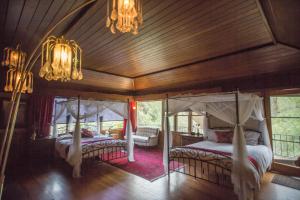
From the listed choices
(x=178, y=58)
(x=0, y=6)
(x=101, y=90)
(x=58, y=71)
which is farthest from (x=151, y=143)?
(x=0, y=6)

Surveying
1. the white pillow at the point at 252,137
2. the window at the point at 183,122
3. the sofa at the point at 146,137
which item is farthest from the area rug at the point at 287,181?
the sofa at the point at 146,137

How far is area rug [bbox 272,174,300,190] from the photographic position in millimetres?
3643

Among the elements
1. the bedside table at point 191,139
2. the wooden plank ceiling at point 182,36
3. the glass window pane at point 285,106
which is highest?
the wooden plank ceiling at point 182,36

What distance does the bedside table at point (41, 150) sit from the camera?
514 centimetres

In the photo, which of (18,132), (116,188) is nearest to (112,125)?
(18,132)

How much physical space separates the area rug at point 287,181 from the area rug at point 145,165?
7.76ft

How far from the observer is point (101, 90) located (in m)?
6.23

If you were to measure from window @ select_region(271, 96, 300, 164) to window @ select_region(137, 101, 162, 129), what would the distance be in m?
4.68

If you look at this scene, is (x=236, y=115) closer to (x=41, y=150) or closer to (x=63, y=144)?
(x=63, y=144)

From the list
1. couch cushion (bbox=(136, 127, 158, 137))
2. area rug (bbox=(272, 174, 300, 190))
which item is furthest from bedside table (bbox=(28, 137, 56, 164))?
area rug (bbox=(272, 174, 300, 190))

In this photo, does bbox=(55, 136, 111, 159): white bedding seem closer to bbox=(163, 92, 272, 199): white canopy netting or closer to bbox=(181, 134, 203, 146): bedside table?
bbox=(163, 92, 272, 199): white canopy netting

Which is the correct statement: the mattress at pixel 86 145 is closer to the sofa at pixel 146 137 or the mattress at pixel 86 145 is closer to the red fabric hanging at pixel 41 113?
the red fabric hanging at pixel 41 113

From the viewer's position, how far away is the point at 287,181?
3840 mm

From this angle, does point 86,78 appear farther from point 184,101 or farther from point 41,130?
point 184,101
